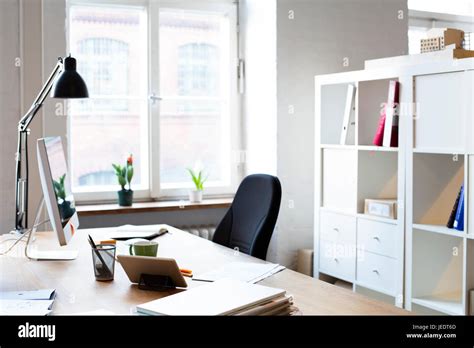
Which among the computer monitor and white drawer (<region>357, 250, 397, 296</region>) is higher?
the computer monitor

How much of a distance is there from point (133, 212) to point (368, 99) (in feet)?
5.32

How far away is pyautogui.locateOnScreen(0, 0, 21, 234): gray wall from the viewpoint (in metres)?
3.55

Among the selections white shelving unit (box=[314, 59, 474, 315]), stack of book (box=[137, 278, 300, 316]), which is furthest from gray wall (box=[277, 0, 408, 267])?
stack of book (box=[137, 278, 300, 316])

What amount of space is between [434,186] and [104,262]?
177 centimetres

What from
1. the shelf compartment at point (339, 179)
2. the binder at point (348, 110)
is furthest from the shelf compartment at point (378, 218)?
the binder at point (348, 110)

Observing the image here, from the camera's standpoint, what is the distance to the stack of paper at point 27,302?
5.05 feet

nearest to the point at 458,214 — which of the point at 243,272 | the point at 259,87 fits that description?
the point at 243,272

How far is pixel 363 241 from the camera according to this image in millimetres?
3389

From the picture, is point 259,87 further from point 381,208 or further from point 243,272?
point 243,272

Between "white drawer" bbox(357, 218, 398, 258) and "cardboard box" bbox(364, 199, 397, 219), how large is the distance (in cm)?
5

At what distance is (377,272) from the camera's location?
3.27 metres

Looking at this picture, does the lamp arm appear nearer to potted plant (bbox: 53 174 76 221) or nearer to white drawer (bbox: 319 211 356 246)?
potted plant (bbox: 53 174 76 221)

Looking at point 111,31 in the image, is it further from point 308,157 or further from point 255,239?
point 255,239

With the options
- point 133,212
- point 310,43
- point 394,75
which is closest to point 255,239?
point 394,75
